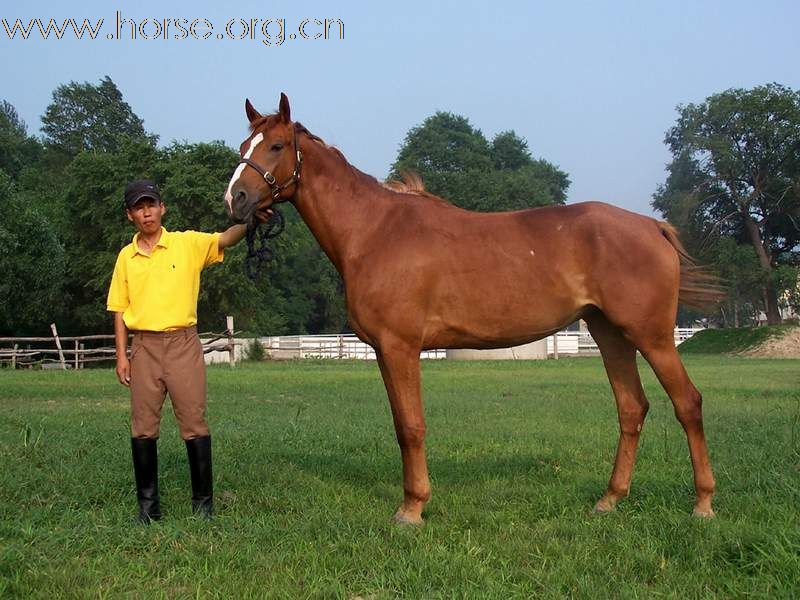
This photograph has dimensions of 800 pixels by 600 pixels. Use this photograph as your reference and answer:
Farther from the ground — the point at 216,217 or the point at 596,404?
the point at 216,217

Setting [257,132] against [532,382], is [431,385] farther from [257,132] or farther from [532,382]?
[257,132]

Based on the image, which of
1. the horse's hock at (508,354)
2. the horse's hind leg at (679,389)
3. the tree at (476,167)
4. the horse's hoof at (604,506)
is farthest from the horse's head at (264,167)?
the tree at (476,167)

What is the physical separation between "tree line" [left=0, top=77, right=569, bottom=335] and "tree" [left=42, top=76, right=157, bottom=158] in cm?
8

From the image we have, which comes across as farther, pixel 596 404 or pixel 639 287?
pixel 596 404

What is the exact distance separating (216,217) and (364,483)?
109ft

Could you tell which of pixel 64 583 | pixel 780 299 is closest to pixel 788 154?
pixel 780 299

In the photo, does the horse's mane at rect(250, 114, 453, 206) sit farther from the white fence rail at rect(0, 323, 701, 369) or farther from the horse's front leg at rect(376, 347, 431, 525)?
the white fence rail at rect(0, 323, 701, 369)

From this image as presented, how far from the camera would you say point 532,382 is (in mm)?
17844

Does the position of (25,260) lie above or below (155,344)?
above

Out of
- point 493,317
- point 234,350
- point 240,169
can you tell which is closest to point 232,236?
point 240,169

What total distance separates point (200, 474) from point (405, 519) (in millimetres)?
1430

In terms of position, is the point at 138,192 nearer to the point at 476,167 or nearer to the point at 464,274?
the point at 464,274

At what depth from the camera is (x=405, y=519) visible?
4.86 metres

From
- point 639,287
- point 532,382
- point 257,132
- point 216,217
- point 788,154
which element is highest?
point 788,154
